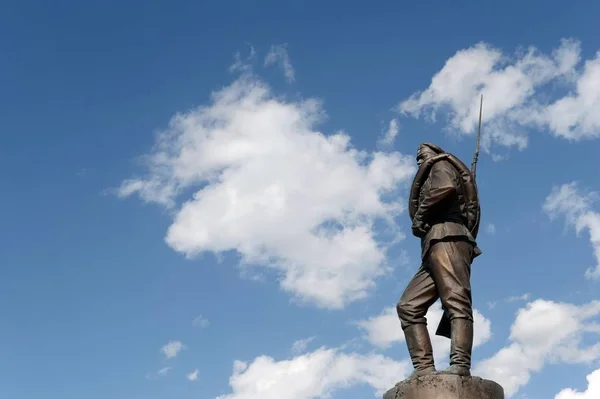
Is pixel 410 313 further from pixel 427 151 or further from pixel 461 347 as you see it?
pixel 427 151

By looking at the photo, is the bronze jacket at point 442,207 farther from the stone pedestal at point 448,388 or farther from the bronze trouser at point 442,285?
the stone pedestal at point 448,388

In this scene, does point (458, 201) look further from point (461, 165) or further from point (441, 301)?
point (441, 301)

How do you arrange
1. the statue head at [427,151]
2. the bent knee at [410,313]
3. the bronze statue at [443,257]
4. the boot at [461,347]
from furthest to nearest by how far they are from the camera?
1. the statue head at [427,151]
2. the bent knee at [410,313]
3. the bronze statue at [443,257]
4. the boot at [461,347]

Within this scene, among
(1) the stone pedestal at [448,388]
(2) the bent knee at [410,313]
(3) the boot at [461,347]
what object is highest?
(2) the bent knee at [410,313]

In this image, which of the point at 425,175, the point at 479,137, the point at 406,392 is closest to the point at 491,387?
the point at 406,392

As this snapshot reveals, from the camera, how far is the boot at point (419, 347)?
9836 mm

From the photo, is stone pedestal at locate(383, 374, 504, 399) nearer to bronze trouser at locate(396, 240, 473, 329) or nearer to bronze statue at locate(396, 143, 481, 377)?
bronze statue at locate(396, 143, 481, 377)

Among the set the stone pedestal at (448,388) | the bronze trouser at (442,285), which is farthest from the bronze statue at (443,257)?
the stone pedestal at (448,388)

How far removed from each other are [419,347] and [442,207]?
2.05 m

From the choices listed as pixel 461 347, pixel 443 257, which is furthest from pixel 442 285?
pixel 461 347

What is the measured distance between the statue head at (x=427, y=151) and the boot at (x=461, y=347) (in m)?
2.73

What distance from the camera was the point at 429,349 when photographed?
998 centimetres

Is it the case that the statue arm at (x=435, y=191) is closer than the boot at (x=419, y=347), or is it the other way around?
the boot at (x=419, y=347)

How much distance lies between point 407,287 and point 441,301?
2.25 ft
